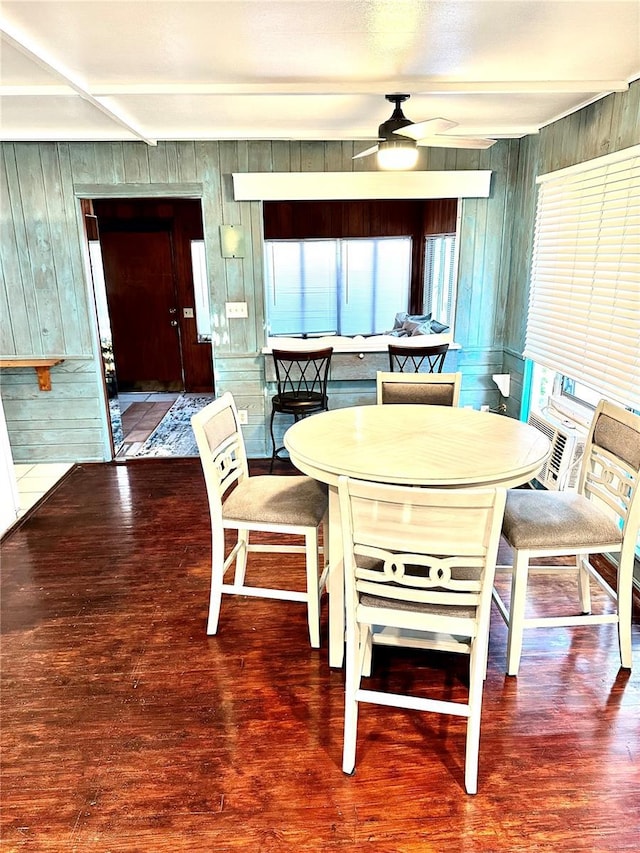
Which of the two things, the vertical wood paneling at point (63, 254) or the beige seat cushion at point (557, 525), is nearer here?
the beige seat cushion at point (557, 525)

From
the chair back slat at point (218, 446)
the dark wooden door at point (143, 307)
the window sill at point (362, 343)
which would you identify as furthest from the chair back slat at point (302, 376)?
the dark wooden door at point (143, 307)

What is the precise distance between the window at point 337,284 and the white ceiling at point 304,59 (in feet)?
11.8

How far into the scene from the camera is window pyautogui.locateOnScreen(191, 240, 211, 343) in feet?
22.0

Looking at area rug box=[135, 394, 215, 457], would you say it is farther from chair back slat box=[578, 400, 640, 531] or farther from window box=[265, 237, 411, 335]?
chair back slat box=[578, 400, 640, 531]

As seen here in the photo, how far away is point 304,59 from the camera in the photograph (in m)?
2.47

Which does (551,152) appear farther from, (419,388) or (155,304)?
(155,304)

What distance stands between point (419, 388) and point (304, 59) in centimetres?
166

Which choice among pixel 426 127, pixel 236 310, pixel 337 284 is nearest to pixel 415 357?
pixel 236 310

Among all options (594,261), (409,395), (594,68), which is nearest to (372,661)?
(409,395)

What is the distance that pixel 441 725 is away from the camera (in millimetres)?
2029

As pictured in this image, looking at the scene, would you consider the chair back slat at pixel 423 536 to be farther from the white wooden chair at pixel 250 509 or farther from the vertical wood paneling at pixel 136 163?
the vertical wood paneling at pixel 136 163

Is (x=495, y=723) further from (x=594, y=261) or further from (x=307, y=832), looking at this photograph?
(x=594, y=261)

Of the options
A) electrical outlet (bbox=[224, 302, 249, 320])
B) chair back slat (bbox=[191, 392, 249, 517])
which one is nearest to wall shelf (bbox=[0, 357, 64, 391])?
electrical outlet (bbox=[224, 302, 249, 320])

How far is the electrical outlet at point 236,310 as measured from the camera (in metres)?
4.54
